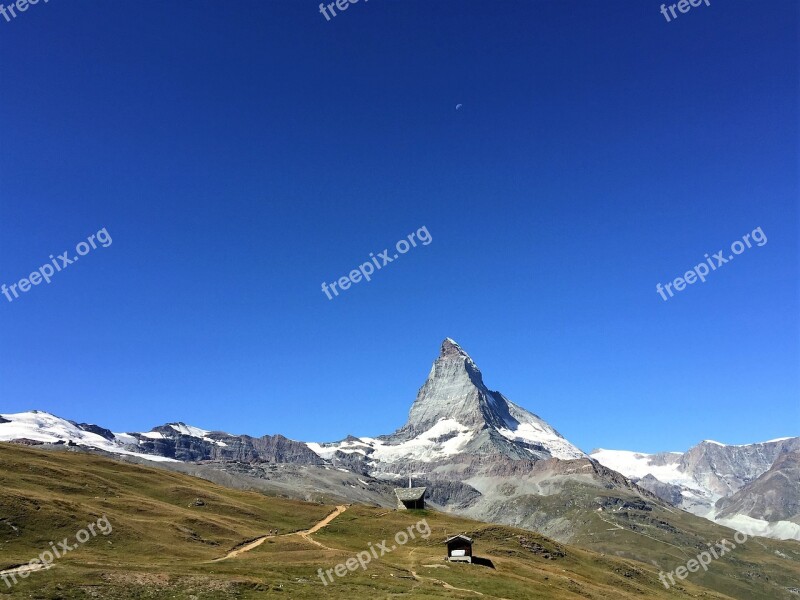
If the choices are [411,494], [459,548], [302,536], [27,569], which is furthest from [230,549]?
[411,494]

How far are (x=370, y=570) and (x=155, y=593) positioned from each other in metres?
30.6

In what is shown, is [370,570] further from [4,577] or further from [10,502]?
[10,502]

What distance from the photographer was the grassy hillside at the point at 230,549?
61.8 metres

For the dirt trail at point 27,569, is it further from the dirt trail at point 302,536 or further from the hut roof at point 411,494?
the hut roof at point 411,494

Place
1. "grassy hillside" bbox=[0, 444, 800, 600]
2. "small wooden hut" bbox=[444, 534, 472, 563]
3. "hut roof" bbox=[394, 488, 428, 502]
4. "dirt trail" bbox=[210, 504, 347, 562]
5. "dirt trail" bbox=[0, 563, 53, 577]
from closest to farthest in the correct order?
"dirt trail" bbox=[0, 563, 53, 577], "grassy hillside" bbox=[0, 444, 800, 600], "dirt trail" bbox=[210, 504, 347, 562], "small wooden hut" bbox=[444, 534, 472, 563], "hut roof" bbox=[394, 488, 428, 502]

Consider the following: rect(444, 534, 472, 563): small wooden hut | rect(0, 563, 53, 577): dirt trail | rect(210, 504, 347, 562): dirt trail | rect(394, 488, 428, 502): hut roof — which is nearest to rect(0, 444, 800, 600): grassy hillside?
rect(210, 504, 347, 562): dirt trail

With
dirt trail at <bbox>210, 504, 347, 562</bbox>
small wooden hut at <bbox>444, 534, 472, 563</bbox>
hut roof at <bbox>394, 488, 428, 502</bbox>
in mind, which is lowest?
small wooden hut at <bbox>444, 534, 472, 563</bbox>

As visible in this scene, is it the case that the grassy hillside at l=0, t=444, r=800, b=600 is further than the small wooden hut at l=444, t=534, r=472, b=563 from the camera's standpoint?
No

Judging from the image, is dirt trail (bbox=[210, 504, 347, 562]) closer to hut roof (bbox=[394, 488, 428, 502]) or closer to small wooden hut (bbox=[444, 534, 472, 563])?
hut roof (bbox=[394, 488, 428, 502])

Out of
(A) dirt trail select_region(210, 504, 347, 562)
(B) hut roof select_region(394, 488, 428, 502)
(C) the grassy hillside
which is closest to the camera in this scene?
(C) the grassy hillside

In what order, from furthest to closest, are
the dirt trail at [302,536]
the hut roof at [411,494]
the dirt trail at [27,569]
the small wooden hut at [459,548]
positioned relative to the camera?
the hut roof at [411,494] < the small wooden hut at [459,548] < the dirt trail at [302,536] < the dirt trail at [27,569]

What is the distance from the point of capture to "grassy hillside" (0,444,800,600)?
61.8 metres

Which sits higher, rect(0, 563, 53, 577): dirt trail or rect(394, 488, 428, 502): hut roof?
rect(394, 488, 428, 502): hut roof

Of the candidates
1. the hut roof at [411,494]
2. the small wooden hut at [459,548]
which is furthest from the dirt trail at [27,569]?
the hut roof at [411,494]
